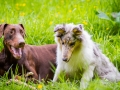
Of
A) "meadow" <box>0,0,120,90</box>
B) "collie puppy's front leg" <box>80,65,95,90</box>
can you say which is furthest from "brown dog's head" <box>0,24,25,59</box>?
"collie puppy's front leg" <box>80,65,95,90</box>

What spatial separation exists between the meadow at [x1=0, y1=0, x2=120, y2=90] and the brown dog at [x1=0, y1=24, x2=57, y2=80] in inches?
13.6

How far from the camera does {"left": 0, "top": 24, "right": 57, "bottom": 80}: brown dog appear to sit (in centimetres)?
642

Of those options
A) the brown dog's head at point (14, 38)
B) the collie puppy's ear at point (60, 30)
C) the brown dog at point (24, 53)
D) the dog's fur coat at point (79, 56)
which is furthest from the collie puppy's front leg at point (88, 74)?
the brown dog's head at point (14, 38)

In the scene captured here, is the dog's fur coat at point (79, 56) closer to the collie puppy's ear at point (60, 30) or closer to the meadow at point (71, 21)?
the collie puppy's ear at point (60, 30)

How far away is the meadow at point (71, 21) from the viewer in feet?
24.2

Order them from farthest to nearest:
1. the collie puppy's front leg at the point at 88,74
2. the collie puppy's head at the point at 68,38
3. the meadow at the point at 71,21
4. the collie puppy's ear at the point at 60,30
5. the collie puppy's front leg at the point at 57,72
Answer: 1. the meadow at the point at 71,21
2. the collie puppy's front leg at the point at 57,72
3. the collie puppy's front leg at the point at 88,74
4. the collie puppy's ear at the point at 60,30
5. the collie puppy's head at the point at 68,38

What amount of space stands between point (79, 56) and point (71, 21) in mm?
2275

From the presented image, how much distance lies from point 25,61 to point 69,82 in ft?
2.82

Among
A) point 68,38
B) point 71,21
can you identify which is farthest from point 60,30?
point 71,21

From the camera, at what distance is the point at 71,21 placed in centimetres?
859

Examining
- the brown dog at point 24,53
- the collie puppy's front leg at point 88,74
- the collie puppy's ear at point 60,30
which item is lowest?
the collie puppy's front leg at point 88,74

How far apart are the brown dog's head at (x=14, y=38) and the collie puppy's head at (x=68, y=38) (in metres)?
0.59

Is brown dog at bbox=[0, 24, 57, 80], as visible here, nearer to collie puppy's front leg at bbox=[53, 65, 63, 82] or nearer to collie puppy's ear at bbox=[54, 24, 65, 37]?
collie puppy's front leg at bbox=[53, 65, 63, 82]

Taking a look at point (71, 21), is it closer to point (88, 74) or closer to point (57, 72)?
point (57, 72)
